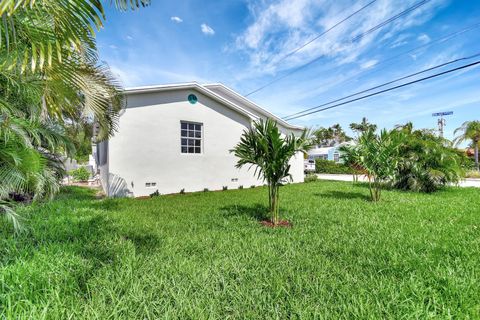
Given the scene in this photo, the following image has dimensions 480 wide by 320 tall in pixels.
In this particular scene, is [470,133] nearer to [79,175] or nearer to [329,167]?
[329,167]

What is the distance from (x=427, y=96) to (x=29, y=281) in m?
22.8

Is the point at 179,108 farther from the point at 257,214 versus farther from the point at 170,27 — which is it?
the point at 257,214

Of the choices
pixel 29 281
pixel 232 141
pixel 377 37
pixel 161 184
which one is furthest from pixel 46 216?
pixel 377 37

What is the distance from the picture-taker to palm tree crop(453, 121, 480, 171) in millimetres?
26750

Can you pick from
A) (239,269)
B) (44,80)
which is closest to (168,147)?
(44,80)

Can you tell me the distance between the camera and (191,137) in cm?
1198

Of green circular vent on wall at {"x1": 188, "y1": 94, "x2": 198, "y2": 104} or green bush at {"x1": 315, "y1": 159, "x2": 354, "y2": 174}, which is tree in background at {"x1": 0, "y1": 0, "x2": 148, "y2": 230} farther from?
green bush at {"x1": 315, "y1": 159, "x2": 354, "y2": 174}

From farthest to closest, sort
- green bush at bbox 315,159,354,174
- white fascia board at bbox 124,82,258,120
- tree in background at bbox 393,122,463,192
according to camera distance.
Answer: green bush at bbox 315,159,354,174 → tree in background at bbox 393,122,463,192 → white fascia board at bbox 124,82,258,120

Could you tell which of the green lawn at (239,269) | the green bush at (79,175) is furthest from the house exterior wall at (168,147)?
the green bush at (79,175)

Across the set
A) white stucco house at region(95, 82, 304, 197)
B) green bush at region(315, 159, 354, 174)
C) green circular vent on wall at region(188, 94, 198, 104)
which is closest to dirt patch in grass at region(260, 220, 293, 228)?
white stucco house at region(95, 82, 304, 197)

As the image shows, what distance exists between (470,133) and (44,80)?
128ft

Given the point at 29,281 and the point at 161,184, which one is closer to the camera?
the point at 29,281

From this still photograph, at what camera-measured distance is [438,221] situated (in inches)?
226

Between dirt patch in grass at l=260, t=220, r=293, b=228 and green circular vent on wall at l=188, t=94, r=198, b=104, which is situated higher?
green circular vent on wall at l=188, t=94, r=198, b=104
